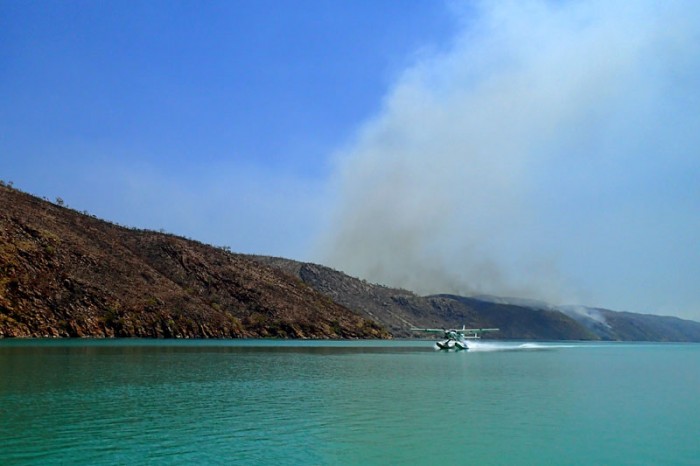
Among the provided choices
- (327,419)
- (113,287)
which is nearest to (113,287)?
(113,287)

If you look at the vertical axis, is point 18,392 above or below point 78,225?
below

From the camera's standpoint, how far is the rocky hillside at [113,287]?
120m

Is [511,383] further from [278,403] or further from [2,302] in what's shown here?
[2,302]

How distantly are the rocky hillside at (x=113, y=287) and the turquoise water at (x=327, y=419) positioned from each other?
6687 centimetres

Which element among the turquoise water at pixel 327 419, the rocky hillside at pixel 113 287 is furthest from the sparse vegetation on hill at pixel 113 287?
the turquoise water at pixel 327 419

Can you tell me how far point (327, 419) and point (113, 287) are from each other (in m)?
120

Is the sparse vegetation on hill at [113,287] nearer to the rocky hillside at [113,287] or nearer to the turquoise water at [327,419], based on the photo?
the rocky hillside at [113,287]

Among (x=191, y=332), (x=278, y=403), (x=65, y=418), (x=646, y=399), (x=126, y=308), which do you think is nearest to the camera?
(x=65, y=418)

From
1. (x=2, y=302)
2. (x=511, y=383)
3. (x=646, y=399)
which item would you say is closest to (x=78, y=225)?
(x=2, y=302)

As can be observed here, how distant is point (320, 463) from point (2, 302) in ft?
362

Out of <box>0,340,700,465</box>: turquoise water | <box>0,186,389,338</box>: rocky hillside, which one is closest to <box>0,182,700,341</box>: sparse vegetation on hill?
<box>0,186,389,338</box>: rocky hillside

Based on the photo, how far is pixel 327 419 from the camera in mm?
33156

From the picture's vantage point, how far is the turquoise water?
2505 cm

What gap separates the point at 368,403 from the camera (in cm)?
3991
